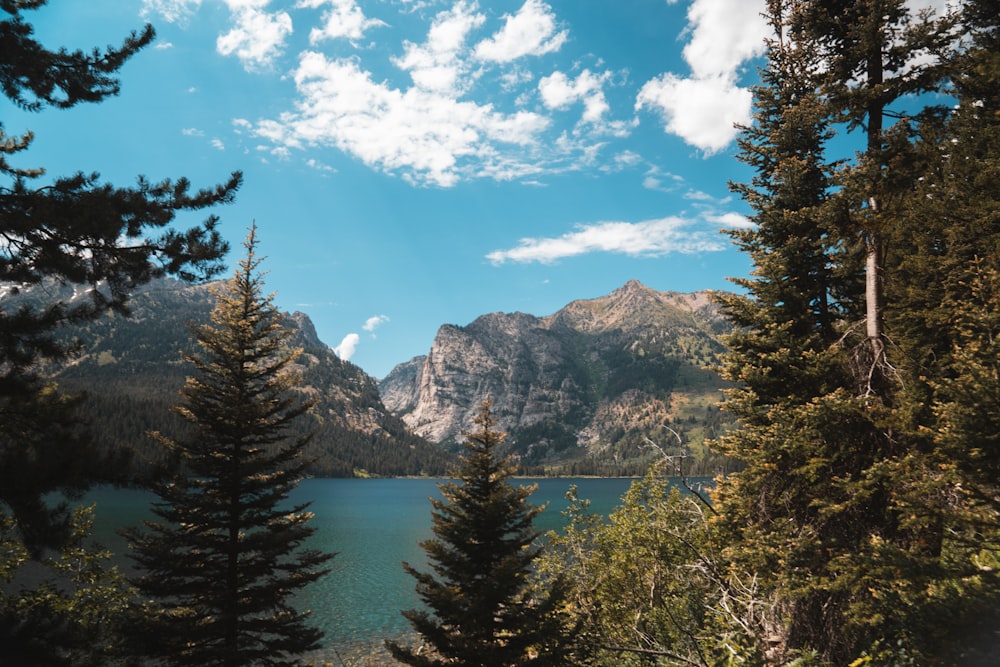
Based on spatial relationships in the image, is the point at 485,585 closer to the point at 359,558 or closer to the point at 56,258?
the point at 56,258

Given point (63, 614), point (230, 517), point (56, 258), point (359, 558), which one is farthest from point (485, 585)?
point (359, 558)

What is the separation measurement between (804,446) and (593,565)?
42.4 feet

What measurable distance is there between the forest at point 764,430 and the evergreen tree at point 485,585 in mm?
93

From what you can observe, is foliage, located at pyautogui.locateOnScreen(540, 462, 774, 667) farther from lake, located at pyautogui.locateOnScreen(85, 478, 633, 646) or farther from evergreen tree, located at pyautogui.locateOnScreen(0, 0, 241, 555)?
evergreen tree, located at pyautogui.locateOnScreen(0, 0, 241, 555)

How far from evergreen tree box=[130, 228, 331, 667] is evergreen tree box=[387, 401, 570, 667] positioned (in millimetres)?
4083

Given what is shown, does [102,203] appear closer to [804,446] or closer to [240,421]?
[240,421]

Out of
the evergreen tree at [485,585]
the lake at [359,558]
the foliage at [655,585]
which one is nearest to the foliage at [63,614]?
the lake at [359,558]

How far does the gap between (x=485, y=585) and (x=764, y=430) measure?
30.7 feet

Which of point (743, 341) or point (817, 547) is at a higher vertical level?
point (743, 341)

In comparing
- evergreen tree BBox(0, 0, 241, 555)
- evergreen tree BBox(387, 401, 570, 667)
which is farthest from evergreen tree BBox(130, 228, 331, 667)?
evergreen tree BBox(0, 0, 241, 555)

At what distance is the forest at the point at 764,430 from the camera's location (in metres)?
7.18

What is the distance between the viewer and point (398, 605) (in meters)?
46.0

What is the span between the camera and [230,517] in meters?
15.5

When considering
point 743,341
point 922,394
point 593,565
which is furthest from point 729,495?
point 593,565
